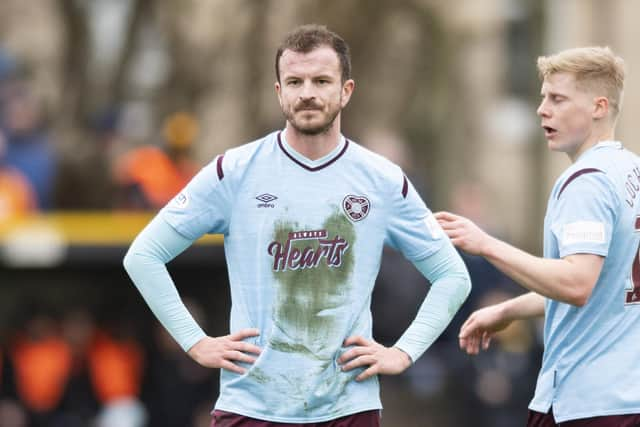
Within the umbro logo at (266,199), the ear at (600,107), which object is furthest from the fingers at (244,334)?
the ear at (600,107)

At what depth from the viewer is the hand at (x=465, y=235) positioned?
5.76 m

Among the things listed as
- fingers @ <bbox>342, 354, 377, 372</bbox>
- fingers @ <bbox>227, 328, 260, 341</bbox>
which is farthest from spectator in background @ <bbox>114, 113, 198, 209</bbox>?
fingers @ <bbox>342, 354, 377, 372</bbox>

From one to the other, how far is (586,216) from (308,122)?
1197 mm

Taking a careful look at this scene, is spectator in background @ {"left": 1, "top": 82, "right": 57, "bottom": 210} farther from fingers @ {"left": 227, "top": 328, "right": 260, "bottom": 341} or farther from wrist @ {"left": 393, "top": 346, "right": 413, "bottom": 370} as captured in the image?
wrist @ {"left": 393, "top": 346, "right": 413, "bottom": 370}

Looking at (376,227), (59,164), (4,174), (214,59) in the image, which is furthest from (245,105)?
(376,227)

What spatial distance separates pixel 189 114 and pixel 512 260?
461 inches

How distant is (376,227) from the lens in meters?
6.10

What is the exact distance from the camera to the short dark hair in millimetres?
5973

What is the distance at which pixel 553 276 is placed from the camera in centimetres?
567

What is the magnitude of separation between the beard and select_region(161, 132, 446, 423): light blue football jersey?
0.46ft

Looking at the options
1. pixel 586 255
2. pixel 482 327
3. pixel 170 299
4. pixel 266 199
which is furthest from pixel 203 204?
pixel 586 255

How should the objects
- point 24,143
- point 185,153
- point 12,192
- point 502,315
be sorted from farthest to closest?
point 185,153, point 24,143, point 12,192, point 502,315

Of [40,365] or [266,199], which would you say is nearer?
[266,199]

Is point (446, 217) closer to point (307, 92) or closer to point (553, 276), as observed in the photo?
point (553, 276)
